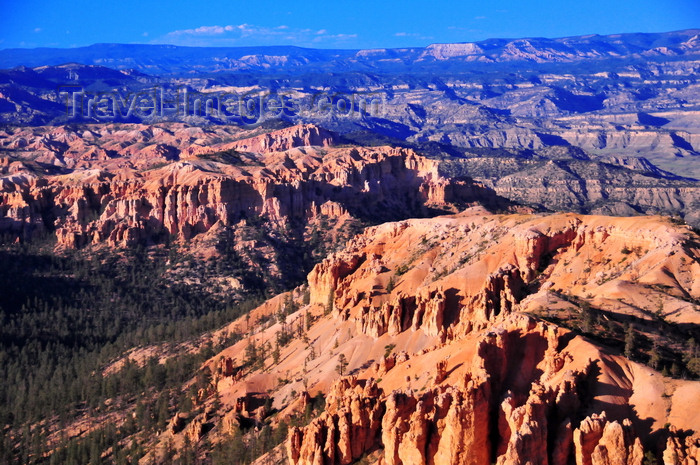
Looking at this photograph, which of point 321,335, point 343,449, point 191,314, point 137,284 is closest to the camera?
point 343,449

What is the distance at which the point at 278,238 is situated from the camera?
15800cm

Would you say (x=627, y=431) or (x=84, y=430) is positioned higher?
(x=627, y=431)

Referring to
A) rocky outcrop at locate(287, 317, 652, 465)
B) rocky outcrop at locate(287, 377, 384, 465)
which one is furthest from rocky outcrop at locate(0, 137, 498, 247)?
rocky outcrop at locate(287, 317, 652, 465)

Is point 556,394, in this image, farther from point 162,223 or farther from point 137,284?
point 162,223

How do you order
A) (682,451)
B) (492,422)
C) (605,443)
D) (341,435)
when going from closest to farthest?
(682,451) < (605,443) < (492,422) < (341,435)

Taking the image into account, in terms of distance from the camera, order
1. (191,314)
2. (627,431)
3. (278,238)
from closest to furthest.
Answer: (627,431)
(191,314)
(278,238)

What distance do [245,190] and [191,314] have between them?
44.1m

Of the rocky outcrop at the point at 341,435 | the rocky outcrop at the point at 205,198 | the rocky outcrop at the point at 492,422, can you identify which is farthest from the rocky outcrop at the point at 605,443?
the rocky outcrop at the point at 205,198

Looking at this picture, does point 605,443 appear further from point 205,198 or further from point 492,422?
point 205,198

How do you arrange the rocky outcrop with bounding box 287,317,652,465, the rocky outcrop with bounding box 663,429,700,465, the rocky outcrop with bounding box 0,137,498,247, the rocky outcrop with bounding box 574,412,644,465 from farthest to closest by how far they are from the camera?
the rocky outcrop with bounding box 0,137,498,247 < the rocky outcrop with bounding box 287,317,652,465 < the rocky outcrop with bounding box 574,412,644,465 < the rocky outcrop with bounding box 663,429,700,465

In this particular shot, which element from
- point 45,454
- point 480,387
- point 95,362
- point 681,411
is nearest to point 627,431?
point 681,411

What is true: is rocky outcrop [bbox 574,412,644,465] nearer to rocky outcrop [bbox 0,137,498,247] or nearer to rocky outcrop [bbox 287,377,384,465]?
rocky outcrop [bbox 287,377,384,465]

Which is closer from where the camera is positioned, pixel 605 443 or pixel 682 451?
pixel 682 451

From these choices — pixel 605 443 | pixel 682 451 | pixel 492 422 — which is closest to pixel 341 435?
pixel 492 422
